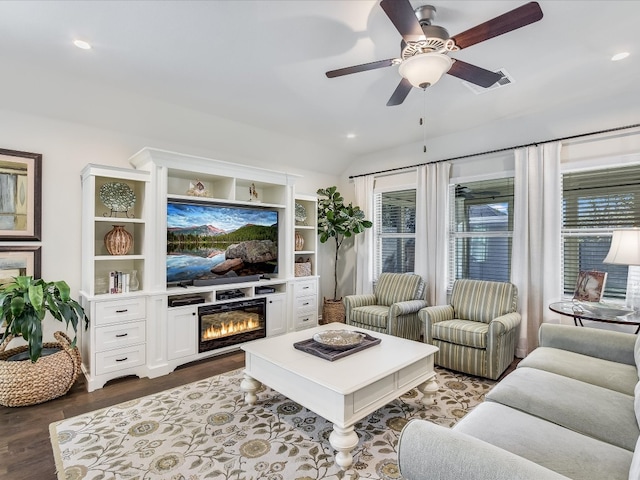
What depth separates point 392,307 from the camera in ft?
12.8

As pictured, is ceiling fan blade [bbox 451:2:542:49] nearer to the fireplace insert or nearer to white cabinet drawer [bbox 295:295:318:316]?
the fireplace insert

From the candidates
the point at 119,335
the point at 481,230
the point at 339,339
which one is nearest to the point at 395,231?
the point at 481,230

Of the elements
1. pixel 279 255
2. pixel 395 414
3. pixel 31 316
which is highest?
pixel 279 255

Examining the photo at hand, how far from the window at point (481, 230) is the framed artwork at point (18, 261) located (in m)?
4.58

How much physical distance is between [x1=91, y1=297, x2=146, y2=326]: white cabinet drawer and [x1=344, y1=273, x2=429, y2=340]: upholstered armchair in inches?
92.4

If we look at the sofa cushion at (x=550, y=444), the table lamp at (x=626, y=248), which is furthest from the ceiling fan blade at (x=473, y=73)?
the sofa cushion at (x=550, y=444)

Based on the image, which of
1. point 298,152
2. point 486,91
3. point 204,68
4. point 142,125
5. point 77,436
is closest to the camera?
point 77,436

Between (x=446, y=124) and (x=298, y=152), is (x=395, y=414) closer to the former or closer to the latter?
(x=446, y=124)

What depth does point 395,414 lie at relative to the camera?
2.60 meters

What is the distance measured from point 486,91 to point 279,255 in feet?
9.96

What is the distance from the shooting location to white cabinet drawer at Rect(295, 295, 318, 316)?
467cm

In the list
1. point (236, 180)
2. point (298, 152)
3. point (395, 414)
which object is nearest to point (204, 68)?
point (236, 180)

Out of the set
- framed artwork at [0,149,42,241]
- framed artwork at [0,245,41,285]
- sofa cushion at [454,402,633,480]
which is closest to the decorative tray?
sofa cushion at [454,402,633,480]

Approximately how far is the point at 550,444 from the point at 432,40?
209 cm
